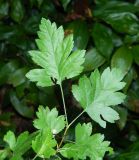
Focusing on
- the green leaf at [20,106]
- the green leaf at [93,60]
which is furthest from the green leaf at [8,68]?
the green leaf at [93,60]

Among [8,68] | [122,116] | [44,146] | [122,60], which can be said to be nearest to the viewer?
[44,146]

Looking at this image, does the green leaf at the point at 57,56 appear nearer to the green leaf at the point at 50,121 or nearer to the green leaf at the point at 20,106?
the green leaf at the point at 50,121

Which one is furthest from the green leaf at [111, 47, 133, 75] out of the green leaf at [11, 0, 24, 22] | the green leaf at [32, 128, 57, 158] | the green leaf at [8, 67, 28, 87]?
the green leaf at [32, 128, 57, 158]

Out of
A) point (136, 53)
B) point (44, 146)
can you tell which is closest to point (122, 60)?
point (136, 53)

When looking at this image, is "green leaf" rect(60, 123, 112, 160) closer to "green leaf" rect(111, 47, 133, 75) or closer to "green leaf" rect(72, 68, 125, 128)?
"green leaf" rect(72, 68, 125, 128)

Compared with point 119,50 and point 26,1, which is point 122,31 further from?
point 26,1

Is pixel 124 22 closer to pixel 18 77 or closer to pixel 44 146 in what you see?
pixel 18 77
